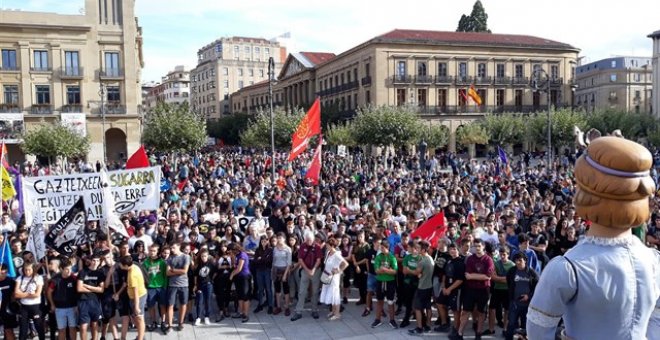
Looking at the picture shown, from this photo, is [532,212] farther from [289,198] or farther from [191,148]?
[191,148]

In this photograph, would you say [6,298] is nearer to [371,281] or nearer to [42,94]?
[371,281]

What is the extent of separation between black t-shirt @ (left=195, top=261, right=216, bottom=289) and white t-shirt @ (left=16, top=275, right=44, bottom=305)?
2521 mm

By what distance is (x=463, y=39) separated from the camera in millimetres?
56062

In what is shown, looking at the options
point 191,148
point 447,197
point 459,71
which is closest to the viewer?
point 447,197

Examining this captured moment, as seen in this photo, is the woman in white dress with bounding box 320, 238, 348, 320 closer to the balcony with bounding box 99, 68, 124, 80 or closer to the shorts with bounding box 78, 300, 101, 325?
the shorts with bounding box 78, 300, 101, 325

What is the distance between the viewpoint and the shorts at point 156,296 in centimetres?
971

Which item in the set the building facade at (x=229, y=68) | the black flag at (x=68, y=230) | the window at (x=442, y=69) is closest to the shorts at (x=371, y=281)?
the black flag at (x=68, y=230)

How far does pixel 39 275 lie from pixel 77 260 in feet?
2.20

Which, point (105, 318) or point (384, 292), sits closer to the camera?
point (105, 318)

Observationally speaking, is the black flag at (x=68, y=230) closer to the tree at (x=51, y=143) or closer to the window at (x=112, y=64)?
the tree at (x=51, y=143)

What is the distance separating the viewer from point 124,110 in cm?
4731

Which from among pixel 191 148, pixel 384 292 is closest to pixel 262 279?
pixel 384 292

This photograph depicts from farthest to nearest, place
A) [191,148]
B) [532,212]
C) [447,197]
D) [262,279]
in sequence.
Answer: [191,148], [447,197], [532,212], [262,279]

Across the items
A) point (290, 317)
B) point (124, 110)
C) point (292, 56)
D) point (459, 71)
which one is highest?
point (292, 56)
